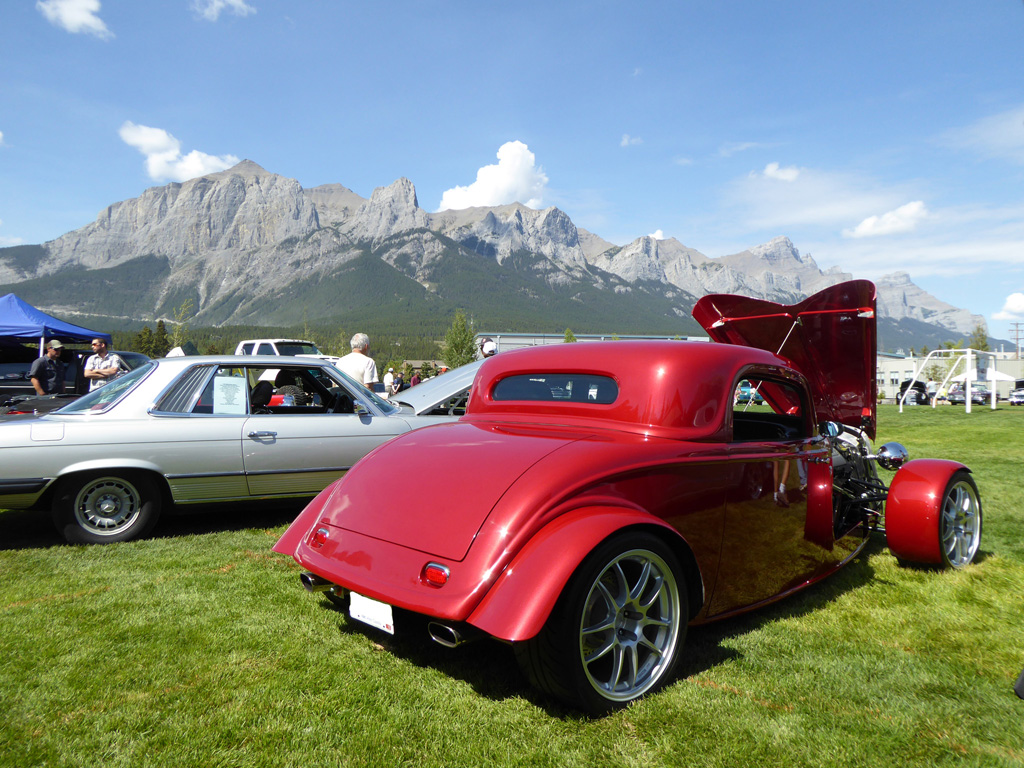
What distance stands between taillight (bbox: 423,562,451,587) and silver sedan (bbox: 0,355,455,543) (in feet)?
10.8

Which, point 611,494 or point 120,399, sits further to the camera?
point 120,399

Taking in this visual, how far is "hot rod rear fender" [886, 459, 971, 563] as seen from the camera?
4.30 metres

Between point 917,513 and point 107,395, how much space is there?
640 cm

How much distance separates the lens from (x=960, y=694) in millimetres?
2760

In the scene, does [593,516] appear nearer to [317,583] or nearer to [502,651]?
[502,651]

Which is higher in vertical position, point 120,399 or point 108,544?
point 120,399

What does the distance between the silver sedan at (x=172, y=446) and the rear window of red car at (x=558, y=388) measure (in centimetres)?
231

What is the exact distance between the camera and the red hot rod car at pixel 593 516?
94.4 inches

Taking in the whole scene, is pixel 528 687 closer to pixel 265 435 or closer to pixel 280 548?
pixel 280 548

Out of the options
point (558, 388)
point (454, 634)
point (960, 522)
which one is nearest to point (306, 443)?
point (558, 388)

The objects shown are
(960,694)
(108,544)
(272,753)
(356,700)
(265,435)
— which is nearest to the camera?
(272,753)

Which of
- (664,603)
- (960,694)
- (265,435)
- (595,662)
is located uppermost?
(265,435)

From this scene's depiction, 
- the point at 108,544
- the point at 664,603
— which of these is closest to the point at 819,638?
the point at 664,603

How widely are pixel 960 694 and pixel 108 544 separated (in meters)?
5.65
